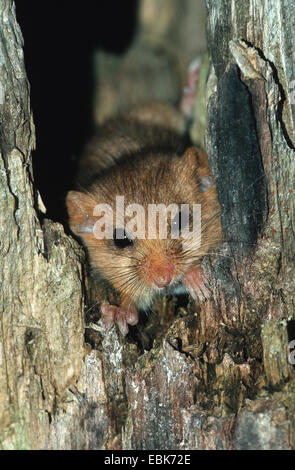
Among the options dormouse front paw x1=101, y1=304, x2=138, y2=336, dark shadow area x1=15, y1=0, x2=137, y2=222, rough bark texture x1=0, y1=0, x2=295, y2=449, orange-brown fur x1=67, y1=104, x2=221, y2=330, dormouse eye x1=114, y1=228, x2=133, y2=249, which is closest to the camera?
rough bark texture x1=0, y1=0, x2=295, y2=449

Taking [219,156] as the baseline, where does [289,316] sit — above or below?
below

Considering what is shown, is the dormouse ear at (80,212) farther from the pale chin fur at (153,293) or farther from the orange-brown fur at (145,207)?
the pale chin fur at (153,293)

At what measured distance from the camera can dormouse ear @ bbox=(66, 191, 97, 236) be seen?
401 centimetres

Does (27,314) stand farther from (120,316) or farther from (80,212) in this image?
(80,212)

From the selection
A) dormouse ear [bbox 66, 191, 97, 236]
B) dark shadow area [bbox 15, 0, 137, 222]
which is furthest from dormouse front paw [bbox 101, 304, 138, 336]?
dark shadow area [bbox 15, 0, 137, 222]

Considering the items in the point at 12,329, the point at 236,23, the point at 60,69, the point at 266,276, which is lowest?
the point at 12,329

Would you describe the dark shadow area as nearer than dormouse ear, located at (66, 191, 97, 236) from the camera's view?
No

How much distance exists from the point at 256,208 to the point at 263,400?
3.55 feet

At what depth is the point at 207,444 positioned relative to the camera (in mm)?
2885

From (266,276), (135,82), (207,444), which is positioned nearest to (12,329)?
(207,444)

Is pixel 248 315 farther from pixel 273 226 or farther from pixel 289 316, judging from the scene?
pixel 273 226

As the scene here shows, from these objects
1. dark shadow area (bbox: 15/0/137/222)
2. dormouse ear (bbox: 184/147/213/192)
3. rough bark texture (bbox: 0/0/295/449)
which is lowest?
rough bark texture (bbox: 0/0/295/449)

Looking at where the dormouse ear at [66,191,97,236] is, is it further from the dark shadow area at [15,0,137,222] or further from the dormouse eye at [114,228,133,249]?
the dark shadow area at [15,0,137,222]

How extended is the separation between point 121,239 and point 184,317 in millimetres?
802
